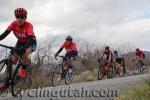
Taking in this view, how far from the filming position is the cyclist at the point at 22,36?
11.3m

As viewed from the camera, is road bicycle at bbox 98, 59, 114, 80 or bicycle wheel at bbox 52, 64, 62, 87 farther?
road bicycle at bbox 98, 59, 114, 80

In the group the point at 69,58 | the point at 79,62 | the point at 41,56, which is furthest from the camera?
the point at 79,62

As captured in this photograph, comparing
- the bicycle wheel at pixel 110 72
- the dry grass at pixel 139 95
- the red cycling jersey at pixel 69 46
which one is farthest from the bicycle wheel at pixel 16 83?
the bicycle wheel at pixel 110 72

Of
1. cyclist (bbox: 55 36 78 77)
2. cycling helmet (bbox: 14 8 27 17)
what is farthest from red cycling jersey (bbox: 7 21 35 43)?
cyclist (bbox: 55 36 78 77)

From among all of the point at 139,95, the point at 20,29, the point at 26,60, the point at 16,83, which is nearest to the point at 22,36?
the point at 20,29

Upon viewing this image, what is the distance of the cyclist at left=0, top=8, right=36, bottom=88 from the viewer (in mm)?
11312

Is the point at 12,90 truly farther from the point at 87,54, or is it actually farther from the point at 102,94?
the point at 87,54

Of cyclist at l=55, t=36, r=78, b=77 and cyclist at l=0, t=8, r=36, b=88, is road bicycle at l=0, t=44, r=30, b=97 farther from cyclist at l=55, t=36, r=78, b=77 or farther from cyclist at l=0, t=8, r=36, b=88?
cyclist at l=55, t=36, r=78, b=77

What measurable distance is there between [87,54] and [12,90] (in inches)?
1336

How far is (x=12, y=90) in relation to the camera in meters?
11.9

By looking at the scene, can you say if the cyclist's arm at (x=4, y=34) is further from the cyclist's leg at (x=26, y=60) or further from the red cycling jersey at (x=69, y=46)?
the red cycling jersey at (x=69, y=46)

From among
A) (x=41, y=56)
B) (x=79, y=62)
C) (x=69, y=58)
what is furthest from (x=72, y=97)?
(x=79, y=62)

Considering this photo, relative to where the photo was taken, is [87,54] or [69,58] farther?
[87,54]

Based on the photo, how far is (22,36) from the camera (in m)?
11.7
